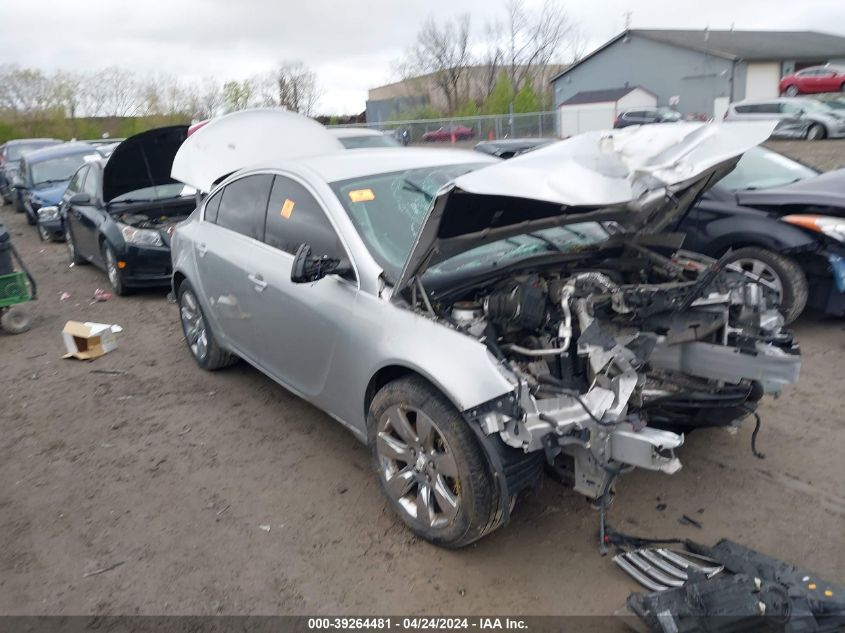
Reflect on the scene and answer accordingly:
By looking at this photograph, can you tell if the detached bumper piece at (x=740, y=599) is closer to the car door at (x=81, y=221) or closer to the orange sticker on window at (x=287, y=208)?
the orange sticker on window at (x=287, y=208)

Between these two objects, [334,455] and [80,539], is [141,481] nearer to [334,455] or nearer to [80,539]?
[80,539]

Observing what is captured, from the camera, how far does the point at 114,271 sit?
862cm

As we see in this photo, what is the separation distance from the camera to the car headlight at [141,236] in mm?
8250

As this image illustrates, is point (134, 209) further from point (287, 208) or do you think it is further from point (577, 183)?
point (577, 183)

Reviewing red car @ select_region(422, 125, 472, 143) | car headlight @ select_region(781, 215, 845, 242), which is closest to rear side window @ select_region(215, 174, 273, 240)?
car headlight @ select_region(781, 215, 845, 242)

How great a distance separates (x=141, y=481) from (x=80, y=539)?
584mm

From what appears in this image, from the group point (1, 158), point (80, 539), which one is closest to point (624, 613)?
point (80, 539)

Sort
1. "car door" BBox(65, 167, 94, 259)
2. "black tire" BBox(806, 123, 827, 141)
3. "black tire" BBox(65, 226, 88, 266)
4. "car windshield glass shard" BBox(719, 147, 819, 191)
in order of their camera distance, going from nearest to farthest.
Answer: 1. "car windshield glass shard" BBox(719, 147, 819, 191)
2. "car door" BBox(65, 167, 94, 259)
3. "black tire" BBox(65, 226, 88, 266)
4. "black tire" BBox(806, 123, 827, 141)

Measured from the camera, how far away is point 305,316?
3.93 meters

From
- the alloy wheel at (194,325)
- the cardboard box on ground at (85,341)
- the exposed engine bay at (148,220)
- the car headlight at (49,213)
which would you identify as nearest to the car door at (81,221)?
the exposed engine bay at (148,220)

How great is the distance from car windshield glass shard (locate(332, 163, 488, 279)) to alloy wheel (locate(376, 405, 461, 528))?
0.74m

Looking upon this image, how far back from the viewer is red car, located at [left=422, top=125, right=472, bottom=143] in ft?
110

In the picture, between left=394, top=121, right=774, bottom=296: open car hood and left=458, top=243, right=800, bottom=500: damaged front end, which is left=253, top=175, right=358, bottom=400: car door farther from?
left=458, top=243, right=800, bottom=500: damaged front end

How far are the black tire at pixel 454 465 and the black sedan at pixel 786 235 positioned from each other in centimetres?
347
